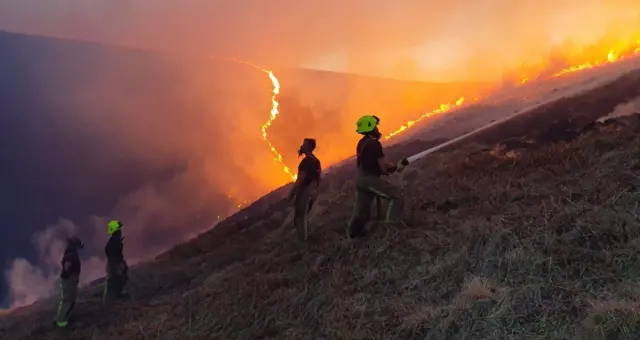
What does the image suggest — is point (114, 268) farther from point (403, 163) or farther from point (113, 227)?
point (403, 163)

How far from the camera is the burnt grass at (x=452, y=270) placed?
16.6 ft

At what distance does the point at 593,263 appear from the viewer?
5652 millimetres

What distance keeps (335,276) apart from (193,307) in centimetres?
255

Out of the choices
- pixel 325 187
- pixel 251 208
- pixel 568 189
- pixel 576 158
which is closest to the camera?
pixel 568 189

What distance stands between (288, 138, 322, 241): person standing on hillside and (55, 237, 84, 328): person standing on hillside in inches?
176

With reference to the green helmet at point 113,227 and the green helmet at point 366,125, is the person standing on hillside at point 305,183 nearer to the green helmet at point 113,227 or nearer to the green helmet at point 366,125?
the green helmet at point 366,125

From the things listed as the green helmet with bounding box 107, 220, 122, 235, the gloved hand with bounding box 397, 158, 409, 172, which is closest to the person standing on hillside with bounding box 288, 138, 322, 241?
the gloved hand with bounding box 397, 158, 409, 172

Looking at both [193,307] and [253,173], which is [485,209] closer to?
[193,307]

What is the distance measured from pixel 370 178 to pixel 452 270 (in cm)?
239

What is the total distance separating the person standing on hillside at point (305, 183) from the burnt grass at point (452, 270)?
0.67m

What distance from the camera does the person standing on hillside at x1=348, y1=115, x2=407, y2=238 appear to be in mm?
8203

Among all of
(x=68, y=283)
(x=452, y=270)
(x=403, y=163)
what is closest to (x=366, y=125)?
(x=403, y=163)

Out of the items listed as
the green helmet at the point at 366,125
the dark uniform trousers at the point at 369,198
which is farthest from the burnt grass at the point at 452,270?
the green helmet at the point at 366,125

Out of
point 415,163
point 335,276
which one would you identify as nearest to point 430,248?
point 335,276
